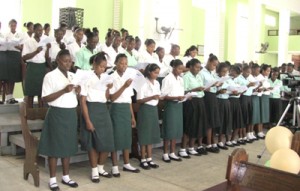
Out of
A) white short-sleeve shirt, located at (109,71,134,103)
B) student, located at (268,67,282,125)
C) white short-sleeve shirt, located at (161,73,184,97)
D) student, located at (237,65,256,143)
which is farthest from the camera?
student, located at (268,67,282,125)

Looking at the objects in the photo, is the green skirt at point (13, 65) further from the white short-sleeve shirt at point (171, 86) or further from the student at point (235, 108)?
the student at point (235, 108)

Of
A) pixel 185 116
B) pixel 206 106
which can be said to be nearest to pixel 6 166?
pixel 185 116

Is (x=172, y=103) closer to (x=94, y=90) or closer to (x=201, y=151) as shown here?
(x=201, y=151)

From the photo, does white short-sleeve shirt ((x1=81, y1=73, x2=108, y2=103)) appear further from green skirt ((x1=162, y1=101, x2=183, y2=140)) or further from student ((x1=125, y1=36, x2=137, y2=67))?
student ((x1=125, y1=36, x2=137, y2=67))

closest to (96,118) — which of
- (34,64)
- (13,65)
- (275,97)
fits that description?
(34,64)

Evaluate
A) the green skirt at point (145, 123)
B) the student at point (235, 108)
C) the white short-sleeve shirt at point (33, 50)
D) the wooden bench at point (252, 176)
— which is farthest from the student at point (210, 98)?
the wooden bench at point (252, 176)

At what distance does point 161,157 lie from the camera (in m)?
4.79

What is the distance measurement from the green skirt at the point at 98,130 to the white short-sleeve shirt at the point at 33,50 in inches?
62.9

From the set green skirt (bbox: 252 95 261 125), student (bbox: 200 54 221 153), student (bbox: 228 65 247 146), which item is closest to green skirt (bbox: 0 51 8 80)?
student (bbox: 200 54 221 153)

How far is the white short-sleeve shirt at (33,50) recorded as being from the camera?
481 centimetres

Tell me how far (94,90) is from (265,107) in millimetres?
3654

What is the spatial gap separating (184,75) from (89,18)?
10.7 feet

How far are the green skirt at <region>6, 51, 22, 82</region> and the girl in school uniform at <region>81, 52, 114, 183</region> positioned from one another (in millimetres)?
2003

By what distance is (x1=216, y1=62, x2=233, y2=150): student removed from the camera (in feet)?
16.6
